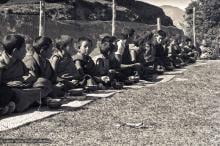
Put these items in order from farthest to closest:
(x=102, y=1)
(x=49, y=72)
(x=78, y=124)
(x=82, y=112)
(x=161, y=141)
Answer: (x=102, y=1) < (x=49, y=72) < (x=82, y=112) < (x=78, y=124) < (x=161, y=141)

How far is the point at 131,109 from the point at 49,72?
156 centimetres

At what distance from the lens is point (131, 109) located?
8.65m

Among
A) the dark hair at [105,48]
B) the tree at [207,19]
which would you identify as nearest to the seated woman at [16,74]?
the dark hair at [105,48]

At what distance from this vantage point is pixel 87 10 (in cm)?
2895

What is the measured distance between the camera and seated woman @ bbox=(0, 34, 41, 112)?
311 inches

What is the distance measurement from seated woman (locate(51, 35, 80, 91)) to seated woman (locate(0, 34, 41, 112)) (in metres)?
1.71

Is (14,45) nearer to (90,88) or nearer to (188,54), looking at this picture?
(90,88)

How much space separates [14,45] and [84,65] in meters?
3.22

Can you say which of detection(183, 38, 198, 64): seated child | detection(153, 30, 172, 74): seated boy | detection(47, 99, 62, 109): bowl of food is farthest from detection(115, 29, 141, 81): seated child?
detection(183, 38, 198, 64): seated child

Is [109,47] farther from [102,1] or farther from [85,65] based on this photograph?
[102,1]

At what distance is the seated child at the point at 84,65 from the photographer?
10.7 m

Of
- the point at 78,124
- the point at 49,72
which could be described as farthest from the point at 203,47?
the point at 78,124

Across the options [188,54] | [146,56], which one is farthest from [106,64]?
[188,54]

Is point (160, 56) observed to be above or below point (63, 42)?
below
